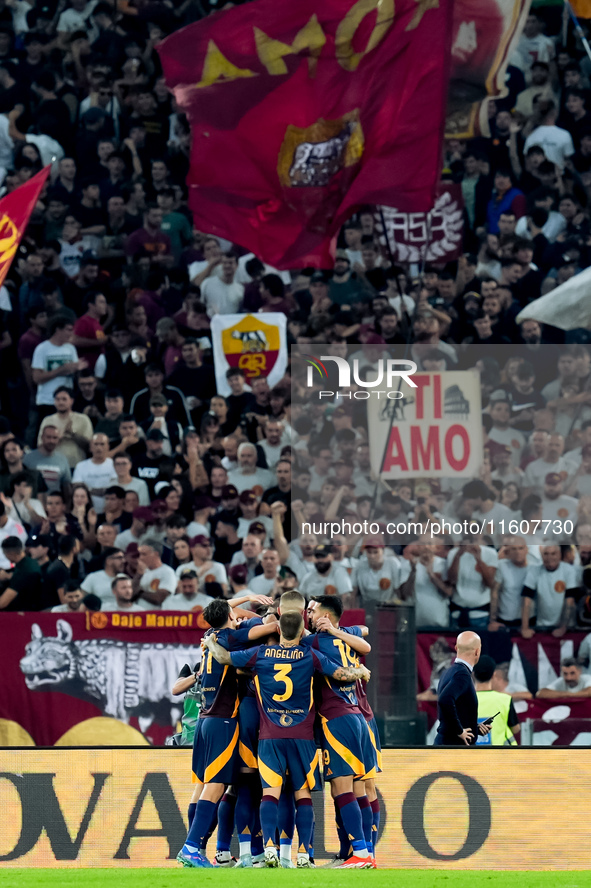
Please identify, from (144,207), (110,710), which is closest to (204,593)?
(110,710)

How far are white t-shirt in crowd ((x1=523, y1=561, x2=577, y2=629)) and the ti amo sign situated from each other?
8.26 ft

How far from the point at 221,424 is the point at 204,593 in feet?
8.31

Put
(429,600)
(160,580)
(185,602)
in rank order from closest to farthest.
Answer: (185,602) < (429,600) < (160,580)

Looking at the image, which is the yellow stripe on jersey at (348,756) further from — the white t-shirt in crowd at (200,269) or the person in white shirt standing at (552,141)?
the person in white shirt standing at (552,141)

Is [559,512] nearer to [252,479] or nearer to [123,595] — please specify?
[252,479]

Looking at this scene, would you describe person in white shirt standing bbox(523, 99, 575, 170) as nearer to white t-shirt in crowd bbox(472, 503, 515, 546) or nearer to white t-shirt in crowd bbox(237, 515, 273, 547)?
white t-shirt in crowd bbox(472, 503, 515, 546)

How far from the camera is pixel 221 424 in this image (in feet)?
49.1

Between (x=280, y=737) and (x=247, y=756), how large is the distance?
1.37 ft

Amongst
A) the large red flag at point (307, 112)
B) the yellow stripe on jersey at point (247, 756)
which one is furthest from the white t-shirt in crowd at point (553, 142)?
the yellow stripe on jersey at point (247, 756)

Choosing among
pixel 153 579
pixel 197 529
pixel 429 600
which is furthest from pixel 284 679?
pixel 197 529

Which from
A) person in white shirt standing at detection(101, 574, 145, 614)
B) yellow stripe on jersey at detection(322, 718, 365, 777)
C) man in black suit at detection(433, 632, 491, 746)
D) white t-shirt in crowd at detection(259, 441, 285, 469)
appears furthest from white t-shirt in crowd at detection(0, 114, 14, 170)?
yellow stripe on jersey at detection(322, 718, 365, 777)

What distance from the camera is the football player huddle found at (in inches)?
363

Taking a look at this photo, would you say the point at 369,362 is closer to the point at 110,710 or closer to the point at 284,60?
the point at 284,60

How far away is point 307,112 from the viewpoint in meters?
13.7
